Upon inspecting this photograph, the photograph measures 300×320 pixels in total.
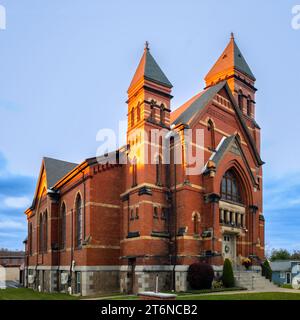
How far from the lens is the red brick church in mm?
30281

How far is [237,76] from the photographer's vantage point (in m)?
42.3

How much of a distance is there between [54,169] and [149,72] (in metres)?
18.8

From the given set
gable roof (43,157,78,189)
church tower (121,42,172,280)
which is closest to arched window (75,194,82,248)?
church tower (121,42,172,280)

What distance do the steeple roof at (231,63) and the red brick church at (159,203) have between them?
7737mm

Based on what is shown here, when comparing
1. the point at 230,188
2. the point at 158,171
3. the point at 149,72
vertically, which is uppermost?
the point at 149,72

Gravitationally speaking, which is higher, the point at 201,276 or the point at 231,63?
the point at 231,63

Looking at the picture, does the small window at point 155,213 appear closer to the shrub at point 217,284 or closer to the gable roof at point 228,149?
the gable roof at point 228,149

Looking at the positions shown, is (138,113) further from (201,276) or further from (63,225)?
(63,225)

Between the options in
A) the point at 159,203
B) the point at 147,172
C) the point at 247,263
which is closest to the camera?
the point at 147,172

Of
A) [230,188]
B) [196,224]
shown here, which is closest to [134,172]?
[196,224]

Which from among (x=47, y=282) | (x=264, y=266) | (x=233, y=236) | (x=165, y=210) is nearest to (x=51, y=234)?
(x=47, y=282)

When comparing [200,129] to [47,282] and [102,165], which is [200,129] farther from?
[47,282]

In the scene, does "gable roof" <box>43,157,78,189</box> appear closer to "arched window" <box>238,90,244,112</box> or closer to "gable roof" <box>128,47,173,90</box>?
"gable roof" <box>128,47,173,90</box>

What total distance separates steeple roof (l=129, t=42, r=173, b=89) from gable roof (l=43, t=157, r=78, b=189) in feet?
49.8
